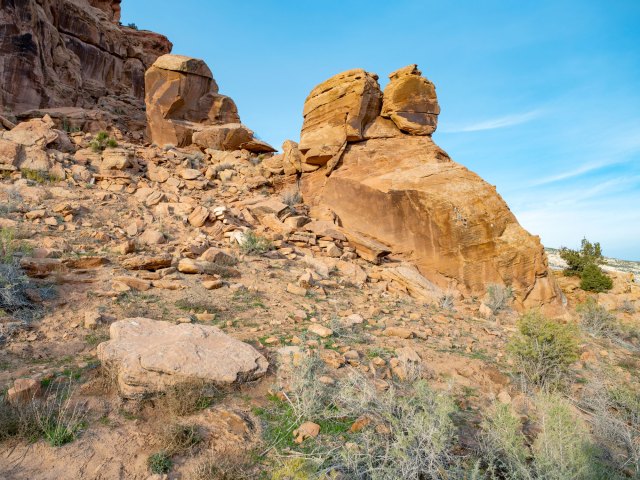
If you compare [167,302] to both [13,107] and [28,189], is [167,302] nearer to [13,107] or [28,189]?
[28,189]

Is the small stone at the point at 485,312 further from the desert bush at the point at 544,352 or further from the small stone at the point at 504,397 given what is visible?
the small stone at the point at 504,397

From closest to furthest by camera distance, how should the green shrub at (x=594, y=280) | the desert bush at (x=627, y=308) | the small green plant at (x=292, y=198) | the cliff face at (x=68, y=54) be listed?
the desert bush at (x=627, y=308) < the small green plant at (x=292, y=198) < the green shrub at (x=594, y=280) < the cliff face at (x=68, y=54)

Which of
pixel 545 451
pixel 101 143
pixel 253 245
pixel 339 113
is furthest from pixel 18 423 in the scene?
pixel 101 143

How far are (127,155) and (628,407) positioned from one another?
15.0 meters

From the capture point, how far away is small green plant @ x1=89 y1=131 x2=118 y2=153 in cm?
1328

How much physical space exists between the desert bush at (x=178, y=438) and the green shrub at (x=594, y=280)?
1771cm

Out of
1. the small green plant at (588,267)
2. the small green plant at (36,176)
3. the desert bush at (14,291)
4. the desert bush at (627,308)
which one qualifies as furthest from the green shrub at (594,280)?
the small green plant at (36,176)

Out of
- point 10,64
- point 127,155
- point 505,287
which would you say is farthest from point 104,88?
point 505,287

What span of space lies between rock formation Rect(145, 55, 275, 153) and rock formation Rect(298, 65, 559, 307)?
4.54 m

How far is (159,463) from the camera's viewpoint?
2.58 m

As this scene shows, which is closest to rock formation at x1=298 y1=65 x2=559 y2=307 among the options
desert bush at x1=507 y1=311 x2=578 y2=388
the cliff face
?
desert bush at x1=507 y1=311 x2=578 y2=388

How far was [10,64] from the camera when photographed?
17500 millimetres

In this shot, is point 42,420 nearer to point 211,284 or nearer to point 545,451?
point 211,284

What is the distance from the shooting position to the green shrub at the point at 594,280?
14703 millimetres
